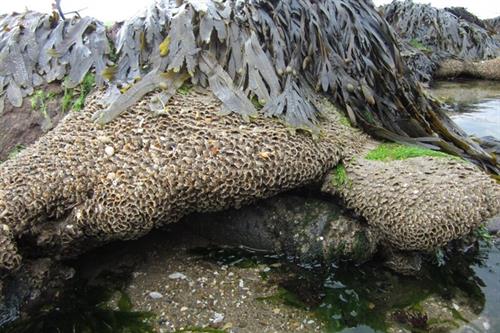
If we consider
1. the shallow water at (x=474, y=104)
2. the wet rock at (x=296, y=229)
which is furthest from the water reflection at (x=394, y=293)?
the shallow water at (x=474, y=104)

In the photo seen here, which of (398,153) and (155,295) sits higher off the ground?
(398,153)

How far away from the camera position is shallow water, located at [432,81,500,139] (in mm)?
6219

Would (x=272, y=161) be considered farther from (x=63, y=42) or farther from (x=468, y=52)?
(x=468, y=52)

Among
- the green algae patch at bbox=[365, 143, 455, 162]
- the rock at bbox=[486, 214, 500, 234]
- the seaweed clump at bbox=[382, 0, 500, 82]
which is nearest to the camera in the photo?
the green algae patch at bbox=[365, 143, 455, 162]

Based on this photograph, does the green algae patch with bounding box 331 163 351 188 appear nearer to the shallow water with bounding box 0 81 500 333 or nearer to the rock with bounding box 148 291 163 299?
the shallow water with bounding box 0 81 500 333

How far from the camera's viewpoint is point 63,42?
4.20m

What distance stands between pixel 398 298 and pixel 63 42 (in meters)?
3.40

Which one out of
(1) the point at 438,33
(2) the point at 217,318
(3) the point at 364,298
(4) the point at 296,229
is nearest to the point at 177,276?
(2) the point at 217,318

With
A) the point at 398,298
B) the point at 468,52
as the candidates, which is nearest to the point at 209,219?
the point at 398,298

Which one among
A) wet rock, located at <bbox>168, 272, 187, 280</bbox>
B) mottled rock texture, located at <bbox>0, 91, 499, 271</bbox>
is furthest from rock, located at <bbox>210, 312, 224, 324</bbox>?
mottled rock texture, located at <bbox>0, 91, 499, 271</bbox>

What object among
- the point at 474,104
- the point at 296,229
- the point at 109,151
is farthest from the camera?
the point at 474,104

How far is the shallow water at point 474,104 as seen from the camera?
6.22 metres

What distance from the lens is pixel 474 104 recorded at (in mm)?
7652

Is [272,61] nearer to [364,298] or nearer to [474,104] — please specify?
[364,298]
